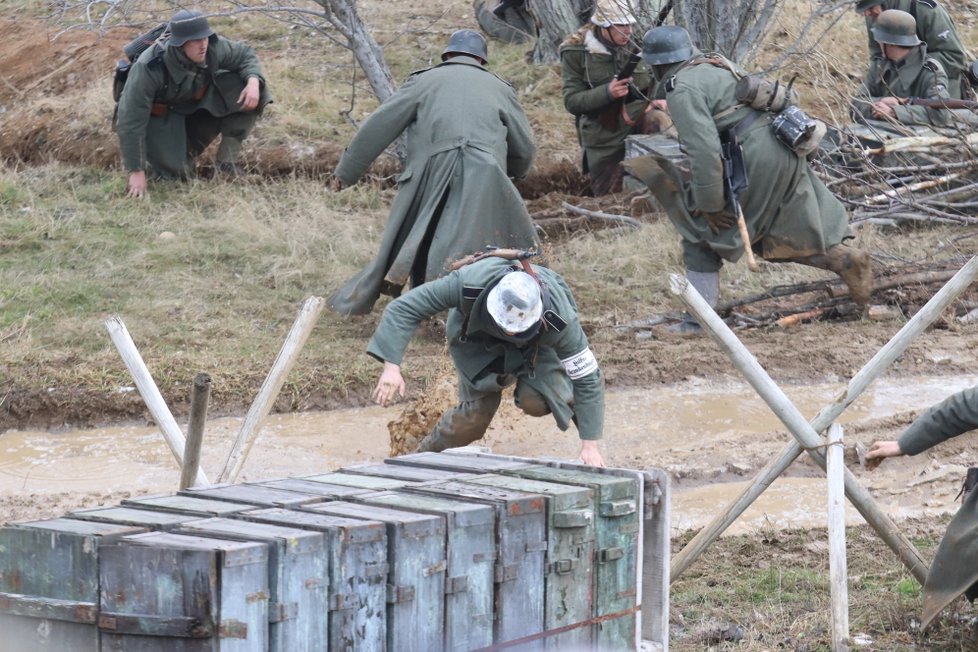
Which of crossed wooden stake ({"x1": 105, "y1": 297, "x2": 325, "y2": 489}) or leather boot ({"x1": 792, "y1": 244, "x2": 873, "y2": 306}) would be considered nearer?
crossed wooden stake ({"x1": 105, "y1": 297, "x2": 325, "y2": 489})

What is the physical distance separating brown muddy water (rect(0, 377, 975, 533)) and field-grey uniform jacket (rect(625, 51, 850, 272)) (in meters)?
0.81

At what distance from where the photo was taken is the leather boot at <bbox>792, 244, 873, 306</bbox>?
7.56 metres

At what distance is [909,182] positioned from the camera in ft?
29.8

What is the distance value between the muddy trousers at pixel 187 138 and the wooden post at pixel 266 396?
18.5ft

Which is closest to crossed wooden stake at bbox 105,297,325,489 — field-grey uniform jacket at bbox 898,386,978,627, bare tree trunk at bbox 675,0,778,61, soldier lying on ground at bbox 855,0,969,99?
field-grey uniform jacket at bbox 898,386,978,627

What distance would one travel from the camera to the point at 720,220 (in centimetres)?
749

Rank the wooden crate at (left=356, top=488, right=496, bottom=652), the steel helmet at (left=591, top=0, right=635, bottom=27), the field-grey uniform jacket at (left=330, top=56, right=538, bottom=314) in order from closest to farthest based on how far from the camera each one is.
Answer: the wooden crate at (left=356, top=488, right=496, bottom=652)
the field-grey uniform jacket at (left=330, top=56, right=538, bottom=314)
the steel helmet at (left=591, top=0, right=635, bottom=27)

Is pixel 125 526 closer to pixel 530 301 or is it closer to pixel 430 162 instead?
pixel 530 301

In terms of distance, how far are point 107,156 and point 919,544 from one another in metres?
7.57

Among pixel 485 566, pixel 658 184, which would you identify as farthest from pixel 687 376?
pixel 485 566

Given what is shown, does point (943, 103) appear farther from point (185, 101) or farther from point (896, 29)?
point (185, 101)

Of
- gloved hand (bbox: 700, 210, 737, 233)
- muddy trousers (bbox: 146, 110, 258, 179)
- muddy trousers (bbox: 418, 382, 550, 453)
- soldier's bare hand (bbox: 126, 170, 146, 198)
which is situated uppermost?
gloved hand (bbox: 700, 210, 737, 233)

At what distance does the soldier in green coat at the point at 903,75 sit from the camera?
9172 mm

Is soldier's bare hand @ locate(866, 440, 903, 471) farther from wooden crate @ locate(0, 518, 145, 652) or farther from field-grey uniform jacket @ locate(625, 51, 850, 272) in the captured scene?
field-grey uniform jacket @ locate(625, 51, 850, 272)
